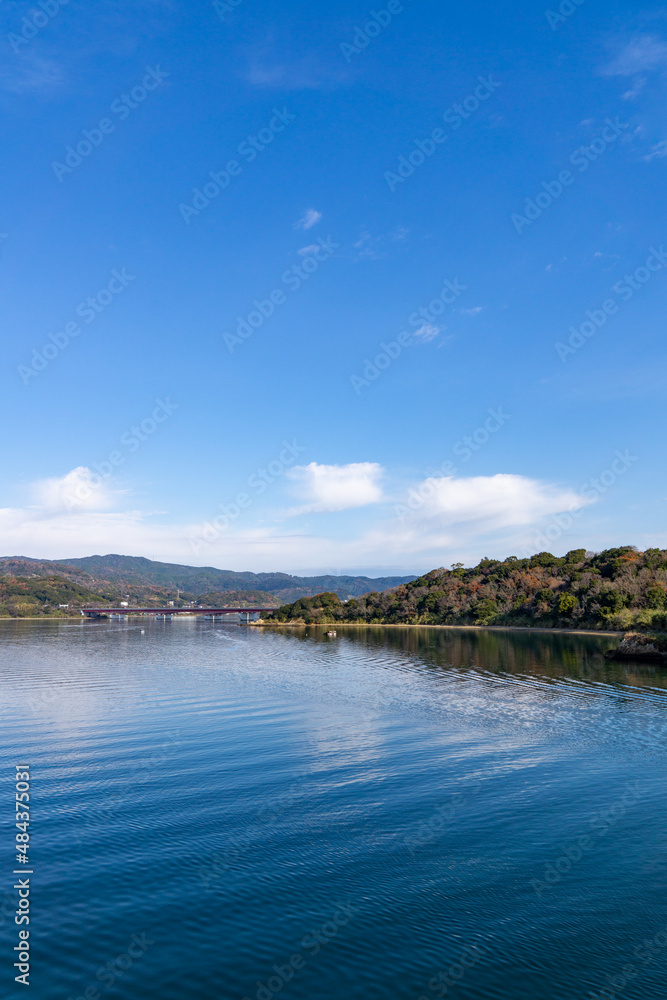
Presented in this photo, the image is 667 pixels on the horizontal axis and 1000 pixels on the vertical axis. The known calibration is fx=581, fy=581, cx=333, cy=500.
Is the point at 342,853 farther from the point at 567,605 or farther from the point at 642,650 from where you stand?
the point at 567,605

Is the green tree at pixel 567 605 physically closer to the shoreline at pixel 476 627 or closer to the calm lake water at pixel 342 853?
the shoreline at pixel 476 627

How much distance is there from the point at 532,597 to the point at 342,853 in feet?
358

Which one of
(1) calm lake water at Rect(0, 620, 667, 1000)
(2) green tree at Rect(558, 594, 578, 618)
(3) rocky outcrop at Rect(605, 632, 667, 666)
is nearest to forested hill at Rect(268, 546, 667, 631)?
(2) green tree at Rect(558, 594, 578, 618)

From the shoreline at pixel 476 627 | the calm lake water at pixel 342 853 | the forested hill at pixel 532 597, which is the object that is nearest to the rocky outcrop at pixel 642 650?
the forested hill at pixel 532 597

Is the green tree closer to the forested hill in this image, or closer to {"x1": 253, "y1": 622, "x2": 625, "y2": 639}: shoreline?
the forested hill

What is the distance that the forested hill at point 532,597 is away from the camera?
90375 millimetres

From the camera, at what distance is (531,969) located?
32.1 ft

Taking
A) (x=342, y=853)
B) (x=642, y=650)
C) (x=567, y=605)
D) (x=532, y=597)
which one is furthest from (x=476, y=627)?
(x=342, y=853)

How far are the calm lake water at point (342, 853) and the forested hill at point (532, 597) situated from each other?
53956mm

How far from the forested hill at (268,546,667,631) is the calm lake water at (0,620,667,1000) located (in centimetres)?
5396

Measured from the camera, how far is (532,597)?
115 meters

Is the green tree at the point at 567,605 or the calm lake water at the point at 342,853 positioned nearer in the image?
the calm lake water at the point at 342,853

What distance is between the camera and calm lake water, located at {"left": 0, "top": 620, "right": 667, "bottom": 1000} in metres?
9.81

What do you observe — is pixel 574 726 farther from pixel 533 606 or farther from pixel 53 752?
pixel 533 606
